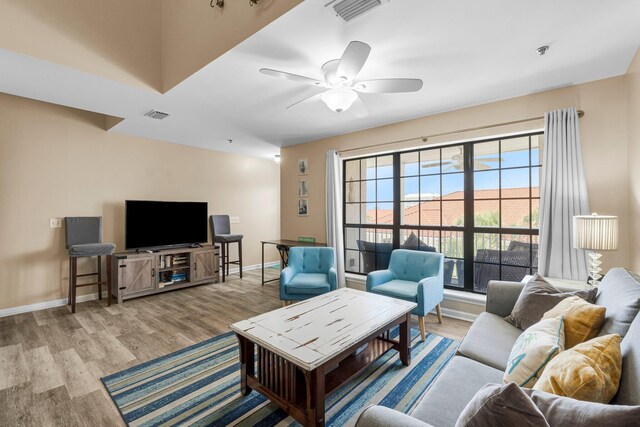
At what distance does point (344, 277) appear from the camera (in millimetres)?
4273

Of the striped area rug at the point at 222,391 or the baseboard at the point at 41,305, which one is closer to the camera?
the striped area rug at the point at 222,391

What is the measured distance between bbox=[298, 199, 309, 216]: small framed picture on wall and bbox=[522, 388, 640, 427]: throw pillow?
4.13 m

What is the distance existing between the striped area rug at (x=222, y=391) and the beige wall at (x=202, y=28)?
2515 mm

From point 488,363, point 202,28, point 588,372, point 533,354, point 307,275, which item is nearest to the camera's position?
point 588,372

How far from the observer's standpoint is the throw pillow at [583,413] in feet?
2.20

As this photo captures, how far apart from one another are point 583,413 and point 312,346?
1246mm

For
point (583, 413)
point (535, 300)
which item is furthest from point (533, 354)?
point (535, 300)

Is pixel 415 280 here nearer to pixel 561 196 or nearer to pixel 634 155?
pixel 561 196

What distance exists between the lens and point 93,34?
8.36ft

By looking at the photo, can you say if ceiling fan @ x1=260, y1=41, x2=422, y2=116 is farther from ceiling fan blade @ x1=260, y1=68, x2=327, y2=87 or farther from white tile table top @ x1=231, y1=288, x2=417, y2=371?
white tile table top @ x1=231, y1=288, x2=417, y2=371

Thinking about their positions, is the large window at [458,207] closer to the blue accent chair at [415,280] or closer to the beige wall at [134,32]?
the blue accent chair at [415,280]

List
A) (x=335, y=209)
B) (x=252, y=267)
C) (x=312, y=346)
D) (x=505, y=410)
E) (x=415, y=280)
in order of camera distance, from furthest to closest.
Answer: (x=252, y=267) → (x=335, y=209) → (x=415, y=280) → (x=312, y=346) → (x=505, y=410)

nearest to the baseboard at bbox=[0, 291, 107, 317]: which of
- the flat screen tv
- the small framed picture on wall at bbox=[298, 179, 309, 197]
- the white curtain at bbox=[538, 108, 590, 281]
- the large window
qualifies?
the flat screen tv

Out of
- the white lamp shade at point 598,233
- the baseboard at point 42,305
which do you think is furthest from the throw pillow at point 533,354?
the baseboard at point 42,305
